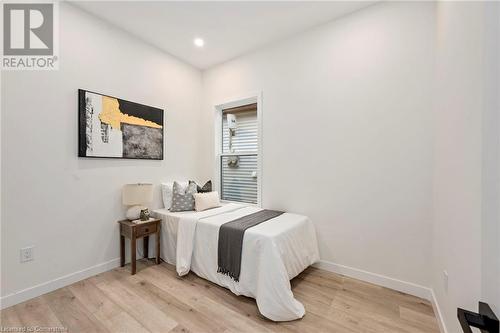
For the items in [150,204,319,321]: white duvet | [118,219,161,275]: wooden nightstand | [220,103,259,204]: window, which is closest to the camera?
[150,204,319,321]: white duvet

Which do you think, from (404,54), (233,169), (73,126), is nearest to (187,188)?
(233,169)

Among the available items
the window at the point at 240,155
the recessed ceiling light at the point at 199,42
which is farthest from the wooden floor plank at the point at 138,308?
the recessed ceiling light at the point at 199,42

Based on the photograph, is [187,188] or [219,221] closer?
[219,221]

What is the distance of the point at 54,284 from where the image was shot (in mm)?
2043

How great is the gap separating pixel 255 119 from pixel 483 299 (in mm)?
2810

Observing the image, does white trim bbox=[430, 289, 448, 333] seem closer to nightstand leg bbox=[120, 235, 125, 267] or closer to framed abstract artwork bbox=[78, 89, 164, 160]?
nightstand leg bbox=[120, 235, 125, 267]

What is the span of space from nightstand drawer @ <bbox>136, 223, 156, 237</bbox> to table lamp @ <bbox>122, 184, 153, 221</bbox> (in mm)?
103

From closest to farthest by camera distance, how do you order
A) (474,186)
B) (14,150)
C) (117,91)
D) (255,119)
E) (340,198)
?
1. (474,186)
2. (14,150)
3. (340,198)
4. (117,91)
5. (255,119)

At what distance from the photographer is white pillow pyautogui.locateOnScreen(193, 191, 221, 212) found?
275 cm

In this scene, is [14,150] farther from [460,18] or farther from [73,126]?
[460,18]

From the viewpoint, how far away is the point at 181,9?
225 cm

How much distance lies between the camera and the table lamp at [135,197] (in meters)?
2.43

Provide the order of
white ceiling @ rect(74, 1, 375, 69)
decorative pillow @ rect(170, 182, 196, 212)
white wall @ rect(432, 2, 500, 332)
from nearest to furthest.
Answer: white wall @ rect(432, 2, 500, 332) < white ceiling @ rect(74, 1, 375, 69) < decorative pillow @ rect(170, 182, 196, 212)

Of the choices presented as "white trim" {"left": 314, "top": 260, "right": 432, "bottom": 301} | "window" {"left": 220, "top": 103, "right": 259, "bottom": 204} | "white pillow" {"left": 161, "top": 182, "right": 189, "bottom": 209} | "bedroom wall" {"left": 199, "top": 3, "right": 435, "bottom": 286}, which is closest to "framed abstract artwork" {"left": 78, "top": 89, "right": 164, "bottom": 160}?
"white pillow" {"left": 161, "top": 182, "right": 189, "bottom": 209}
